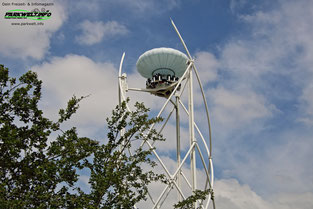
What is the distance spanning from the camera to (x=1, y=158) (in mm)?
12438

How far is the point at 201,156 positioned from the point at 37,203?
60.3 ft

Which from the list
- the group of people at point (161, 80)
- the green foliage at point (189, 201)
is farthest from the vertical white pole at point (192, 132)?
the green foliage at point (189, 201)

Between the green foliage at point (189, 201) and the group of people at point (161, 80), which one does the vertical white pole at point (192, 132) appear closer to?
the group of people at point (161, 80)

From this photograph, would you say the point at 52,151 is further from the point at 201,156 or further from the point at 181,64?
the point at 181,64

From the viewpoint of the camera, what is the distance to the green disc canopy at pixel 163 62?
31719mm

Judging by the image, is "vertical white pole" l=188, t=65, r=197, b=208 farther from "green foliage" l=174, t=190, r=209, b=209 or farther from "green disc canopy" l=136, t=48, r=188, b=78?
"green foliage" l=174, t=190, r=209, b=209

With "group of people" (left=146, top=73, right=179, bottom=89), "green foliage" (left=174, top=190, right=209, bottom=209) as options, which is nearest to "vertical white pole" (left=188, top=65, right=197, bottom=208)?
"group of people" (left=146, top=73, right=179, bottom=89)

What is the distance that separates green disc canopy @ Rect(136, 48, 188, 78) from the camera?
3172cm

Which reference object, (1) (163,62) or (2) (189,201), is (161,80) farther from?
(2) (189,201)

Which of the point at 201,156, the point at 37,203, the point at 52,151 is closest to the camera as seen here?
the point at 37,203

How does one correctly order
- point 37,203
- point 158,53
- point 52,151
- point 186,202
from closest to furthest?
point 37,203 → point 52,151 → point 186,202 → point 158,53

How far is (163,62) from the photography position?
31.9m

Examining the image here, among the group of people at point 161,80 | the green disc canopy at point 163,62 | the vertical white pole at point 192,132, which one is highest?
the green disc canopy at point 163,62

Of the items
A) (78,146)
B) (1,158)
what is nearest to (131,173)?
(78,146)
